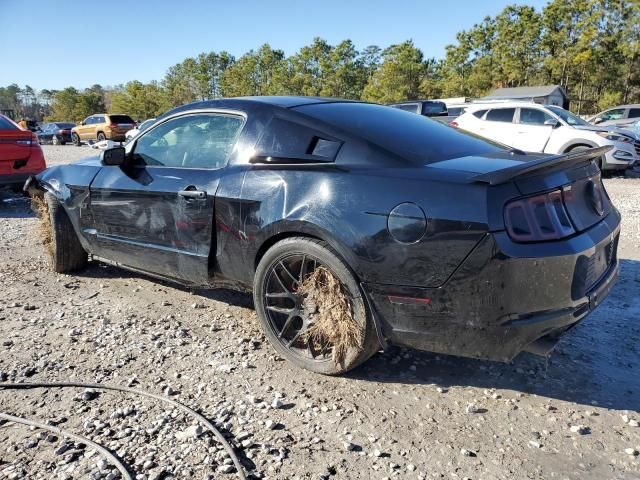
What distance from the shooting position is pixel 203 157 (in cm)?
342

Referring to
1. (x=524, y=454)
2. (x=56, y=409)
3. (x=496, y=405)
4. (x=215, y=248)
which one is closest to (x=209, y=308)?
(x=215, y=248)

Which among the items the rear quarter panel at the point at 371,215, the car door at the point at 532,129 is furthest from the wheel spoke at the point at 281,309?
the car door at the point at 532,129

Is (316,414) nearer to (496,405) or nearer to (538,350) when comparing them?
(496,405)

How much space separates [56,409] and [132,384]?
0.39 meters

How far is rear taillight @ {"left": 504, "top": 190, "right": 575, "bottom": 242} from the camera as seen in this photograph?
2.26 meters

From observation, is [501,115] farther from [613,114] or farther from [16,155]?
[16,155]

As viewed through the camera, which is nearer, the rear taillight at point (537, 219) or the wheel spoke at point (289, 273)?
the rear taillight at point (537, 219)

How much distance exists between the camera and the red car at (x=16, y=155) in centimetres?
772

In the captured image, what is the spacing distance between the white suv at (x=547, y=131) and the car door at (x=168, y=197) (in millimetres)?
8325

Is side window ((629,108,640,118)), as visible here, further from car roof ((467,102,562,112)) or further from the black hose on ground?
the black hose on ground

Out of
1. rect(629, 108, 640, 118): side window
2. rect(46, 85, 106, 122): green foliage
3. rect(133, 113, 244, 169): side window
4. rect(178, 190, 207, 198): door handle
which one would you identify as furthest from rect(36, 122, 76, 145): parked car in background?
rect(178, 190, 207, 198): door handle

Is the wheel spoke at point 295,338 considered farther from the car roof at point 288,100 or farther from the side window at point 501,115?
the side window at point 501,115

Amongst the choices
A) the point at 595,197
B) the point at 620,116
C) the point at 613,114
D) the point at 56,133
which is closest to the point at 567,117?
the point at 620,116

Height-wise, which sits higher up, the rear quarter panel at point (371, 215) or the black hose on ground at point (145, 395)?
the rear quarter panel at point (371, 215)
